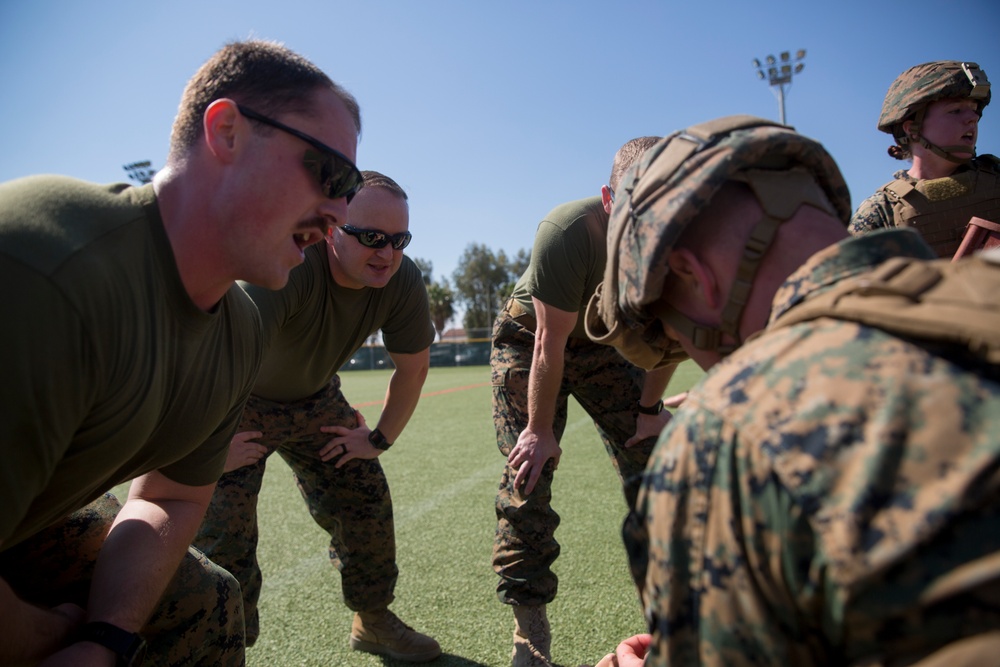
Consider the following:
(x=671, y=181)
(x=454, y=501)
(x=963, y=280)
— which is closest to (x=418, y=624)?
(x=454, y=501)

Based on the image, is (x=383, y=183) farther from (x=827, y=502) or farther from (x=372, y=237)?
(x=827, y=502)

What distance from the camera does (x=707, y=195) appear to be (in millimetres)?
1336

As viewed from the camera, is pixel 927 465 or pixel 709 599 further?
pixel 709 599

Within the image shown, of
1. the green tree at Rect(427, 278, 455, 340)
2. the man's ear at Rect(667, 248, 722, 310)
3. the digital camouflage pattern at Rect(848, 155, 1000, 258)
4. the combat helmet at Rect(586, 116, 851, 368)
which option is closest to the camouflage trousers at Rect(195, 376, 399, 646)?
the combat helmet at Rect(586, 116, 851, 368)

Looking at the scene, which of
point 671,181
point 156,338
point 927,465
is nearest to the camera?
point 927,465

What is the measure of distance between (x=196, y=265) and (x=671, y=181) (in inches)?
55.6

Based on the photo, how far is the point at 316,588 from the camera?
164 inches

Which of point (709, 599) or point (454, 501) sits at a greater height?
point (709, 599)

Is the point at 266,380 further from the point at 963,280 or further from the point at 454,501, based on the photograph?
the point at 963,280

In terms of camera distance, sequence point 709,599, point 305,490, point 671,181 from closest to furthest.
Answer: point 709,599
point 671,181
point 305,490

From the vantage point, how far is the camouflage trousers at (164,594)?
2.21 metres

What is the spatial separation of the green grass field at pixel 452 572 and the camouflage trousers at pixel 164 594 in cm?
100

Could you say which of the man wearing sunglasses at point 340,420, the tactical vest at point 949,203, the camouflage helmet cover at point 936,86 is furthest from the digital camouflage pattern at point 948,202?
the man wearing sunglasses at point 340,420

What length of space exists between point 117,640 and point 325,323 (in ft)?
6.63
